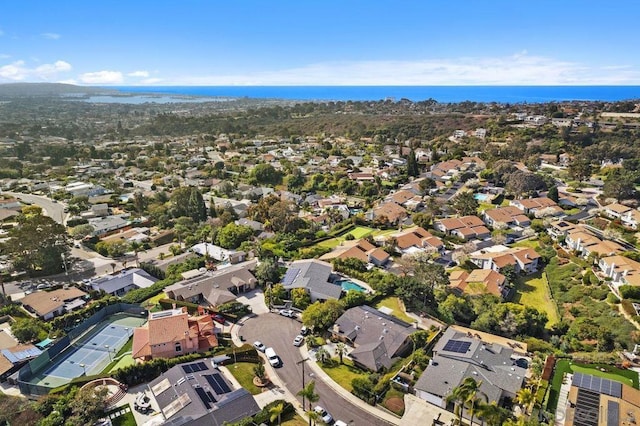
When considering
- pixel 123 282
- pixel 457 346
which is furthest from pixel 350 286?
pixel 123 282

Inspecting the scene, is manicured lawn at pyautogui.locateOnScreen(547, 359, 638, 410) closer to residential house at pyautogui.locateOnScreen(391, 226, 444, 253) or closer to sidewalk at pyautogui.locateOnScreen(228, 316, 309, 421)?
sidewalk at pyautogui.locateOnScreen(228, 316, 309, 421)

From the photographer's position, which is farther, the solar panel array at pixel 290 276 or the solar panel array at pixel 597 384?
the solar panel array at pixel 290 276

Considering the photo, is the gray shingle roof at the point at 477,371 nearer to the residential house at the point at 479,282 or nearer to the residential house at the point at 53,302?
the residential house at the point at 479,282

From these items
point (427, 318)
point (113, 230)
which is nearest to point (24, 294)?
point (113, 230)

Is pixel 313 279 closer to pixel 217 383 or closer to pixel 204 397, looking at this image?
pixel 217 383

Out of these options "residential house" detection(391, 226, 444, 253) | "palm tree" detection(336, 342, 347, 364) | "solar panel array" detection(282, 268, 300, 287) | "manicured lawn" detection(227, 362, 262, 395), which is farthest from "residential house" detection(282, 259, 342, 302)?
"residential house" detection(391, 226, 444, 253)

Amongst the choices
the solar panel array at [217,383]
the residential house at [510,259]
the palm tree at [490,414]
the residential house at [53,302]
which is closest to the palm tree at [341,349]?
the solar panel array at [217,383]

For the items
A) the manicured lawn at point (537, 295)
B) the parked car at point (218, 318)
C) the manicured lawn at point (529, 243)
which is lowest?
the manicured lawn at point (537, 295)
